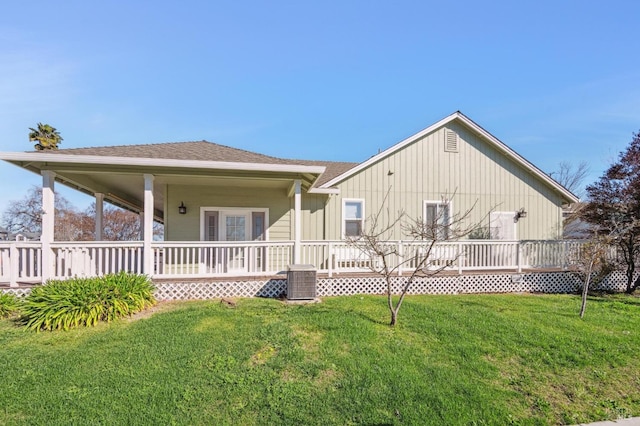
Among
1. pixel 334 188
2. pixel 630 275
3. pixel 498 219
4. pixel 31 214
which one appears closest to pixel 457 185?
pixel 498 219

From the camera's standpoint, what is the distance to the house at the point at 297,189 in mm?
7332

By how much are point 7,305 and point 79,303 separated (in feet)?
6.22

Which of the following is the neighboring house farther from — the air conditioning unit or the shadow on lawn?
the shadow on lawn

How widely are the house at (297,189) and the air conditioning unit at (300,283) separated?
2.94 feet

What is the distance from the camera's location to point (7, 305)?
6.05 metres

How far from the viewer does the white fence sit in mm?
7012

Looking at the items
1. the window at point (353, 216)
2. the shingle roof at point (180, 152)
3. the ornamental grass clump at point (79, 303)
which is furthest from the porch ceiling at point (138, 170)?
the ornamental grass clump at point (79, 303)

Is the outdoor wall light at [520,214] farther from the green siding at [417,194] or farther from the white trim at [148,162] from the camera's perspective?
the white trim at [148,162]

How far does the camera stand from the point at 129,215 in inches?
1049

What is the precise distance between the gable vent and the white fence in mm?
3752

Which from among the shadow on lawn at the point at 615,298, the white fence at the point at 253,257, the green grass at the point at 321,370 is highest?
the white fence at the point at 253,257

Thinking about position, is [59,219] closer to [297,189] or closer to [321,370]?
[297,189]

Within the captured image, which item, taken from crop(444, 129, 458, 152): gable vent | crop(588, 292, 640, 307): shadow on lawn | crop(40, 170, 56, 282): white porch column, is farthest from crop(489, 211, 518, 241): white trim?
crop(40, 170, 56, 282): white porch column

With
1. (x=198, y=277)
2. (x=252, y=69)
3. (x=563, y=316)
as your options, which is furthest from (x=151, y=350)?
(x=252, y=69)
